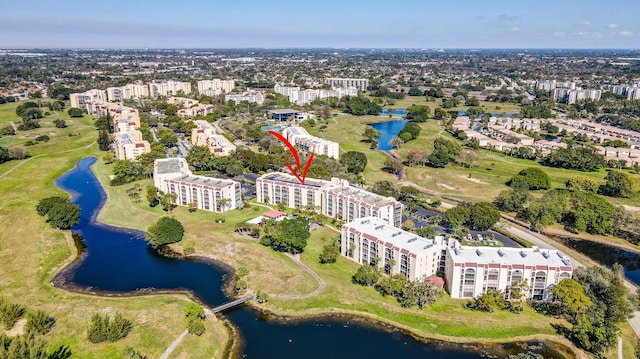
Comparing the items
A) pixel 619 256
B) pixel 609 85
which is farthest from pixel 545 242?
pixel 609 85

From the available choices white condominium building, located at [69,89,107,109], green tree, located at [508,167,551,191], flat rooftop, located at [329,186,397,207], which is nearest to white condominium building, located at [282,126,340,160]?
flat rooftop, located at [329,186,397,207]

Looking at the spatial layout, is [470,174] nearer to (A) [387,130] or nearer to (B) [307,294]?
(A) [387,130]

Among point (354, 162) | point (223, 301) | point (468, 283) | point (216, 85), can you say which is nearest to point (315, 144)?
point (354, 162)

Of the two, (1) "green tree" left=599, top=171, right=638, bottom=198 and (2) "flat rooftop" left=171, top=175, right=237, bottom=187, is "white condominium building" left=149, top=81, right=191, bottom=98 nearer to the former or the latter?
(2) "flat rooftop" left=171, top=175, right=237, bottom=187

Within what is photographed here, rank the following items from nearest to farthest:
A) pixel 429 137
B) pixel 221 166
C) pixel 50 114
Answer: pixel 221 166 < pixel 429 137 < pixel 50 114

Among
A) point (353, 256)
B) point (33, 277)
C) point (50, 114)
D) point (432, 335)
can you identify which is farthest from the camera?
point (50, 114)

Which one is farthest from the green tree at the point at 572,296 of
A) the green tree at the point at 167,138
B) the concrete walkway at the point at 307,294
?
the green tree at the point at 167,138

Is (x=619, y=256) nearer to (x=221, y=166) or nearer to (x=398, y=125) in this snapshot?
(x=221, y=166)

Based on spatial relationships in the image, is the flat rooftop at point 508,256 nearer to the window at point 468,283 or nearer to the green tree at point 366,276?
the window at point 468,283
